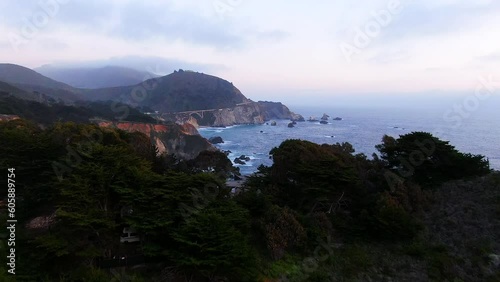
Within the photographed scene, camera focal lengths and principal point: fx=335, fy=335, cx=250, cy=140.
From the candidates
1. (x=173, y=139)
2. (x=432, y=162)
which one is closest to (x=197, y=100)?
(x=173, y=139)

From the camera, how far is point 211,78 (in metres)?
164

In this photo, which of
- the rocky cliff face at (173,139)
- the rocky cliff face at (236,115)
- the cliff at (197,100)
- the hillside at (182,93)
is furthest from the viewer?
the hillside at (182,93)

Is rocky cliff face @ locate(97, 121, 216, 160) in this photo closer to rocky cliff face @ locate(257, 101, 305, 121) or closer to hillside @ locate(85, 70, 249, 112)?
hillside @ locate(85, 70, 249, 112)

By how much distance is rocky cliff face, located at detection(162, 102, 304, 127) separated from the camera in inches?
4576

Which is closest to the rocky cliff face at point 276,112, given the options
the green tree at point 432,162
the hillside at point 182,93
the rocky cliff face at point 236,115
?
the rocky cliff face at point 236,115

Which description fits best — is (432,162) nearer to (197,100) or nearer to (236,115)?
(236,115)

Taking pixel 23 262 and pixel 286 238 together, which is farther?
pixel 286 238

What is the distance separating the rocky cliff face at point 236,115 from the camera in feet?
381

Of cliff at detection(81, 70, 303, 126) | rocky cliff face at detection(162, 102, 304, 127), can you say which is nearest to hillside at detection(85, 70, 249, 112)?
cliff at detection(81, 70, 303, 126)

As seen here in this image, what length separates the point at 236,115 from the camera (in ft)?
447

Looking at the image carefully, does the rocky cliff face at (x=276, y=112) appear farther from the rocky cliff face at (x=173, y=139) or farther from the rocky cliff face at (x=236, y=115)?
the rocky cliff face at (x=173, y=139)

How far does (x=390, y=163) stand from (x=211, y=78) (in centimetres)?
14828

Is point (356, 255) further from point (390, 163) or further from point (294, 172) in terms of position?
point (390, 163)

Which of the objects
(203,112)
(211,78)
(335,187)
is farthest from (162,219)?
(211,78)
